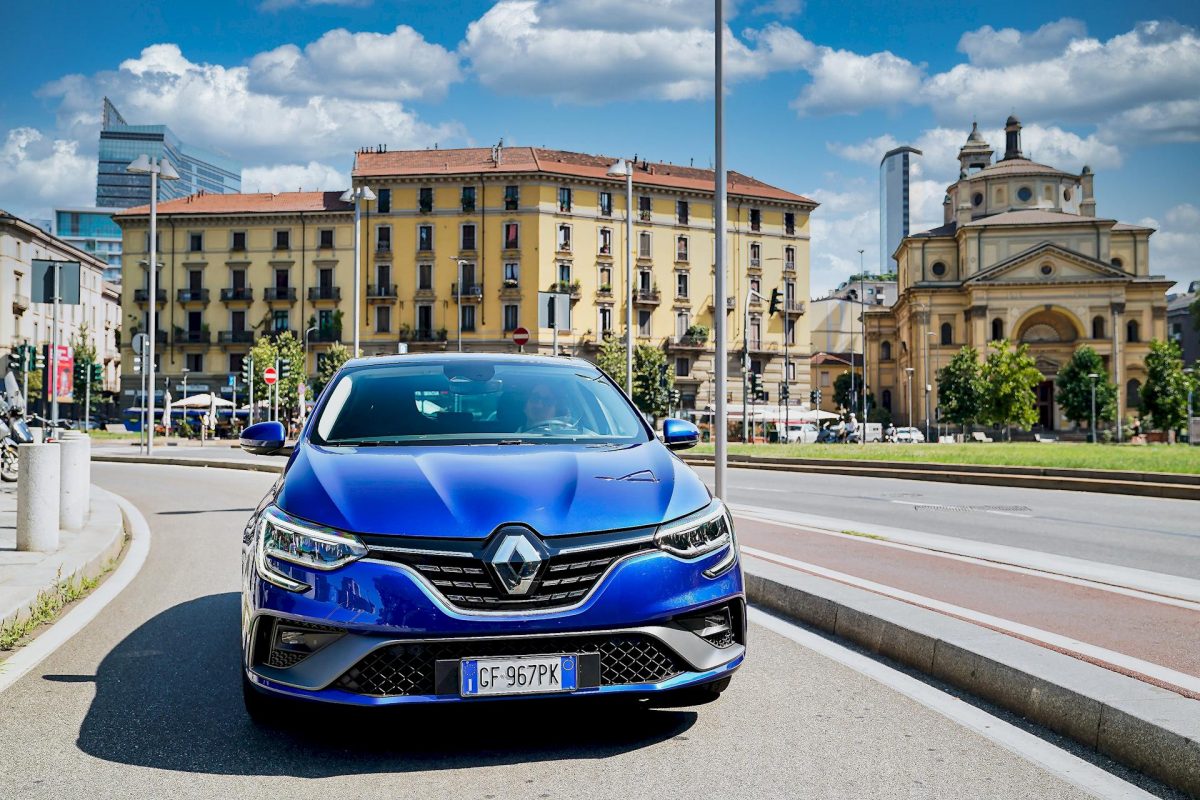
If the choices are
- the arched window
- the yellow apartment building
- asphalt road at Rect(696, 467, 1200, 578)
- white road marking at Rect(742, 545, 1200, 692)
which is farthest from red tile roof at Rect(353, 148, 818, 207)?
white road marking at Rect(742, 545, 1200, 692)

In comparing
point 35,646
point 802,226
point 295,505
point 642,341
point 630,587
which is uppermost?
point 802,226

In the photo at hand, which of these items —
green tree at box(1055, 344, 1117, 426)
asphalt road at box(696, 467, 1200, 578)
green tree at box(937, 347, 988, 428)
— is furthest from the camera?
green tree at box(1055, 344, 1117, 426)

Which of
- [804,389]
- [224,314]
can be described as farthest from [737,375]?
[224,314]

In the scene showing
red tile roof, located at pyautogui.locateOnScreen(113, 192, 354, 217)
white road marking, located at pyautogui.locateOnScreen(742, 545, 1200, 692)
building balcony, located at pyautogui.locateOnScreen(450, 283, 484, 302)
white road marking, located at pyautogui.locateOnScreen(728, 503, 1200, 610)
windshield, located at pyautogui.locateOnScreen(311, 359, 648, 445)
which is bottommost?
white road marking, located at pyautogui.locateOnScreen(728, 503, 1200, 610)

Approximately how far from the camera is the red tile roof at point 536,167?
266 feet

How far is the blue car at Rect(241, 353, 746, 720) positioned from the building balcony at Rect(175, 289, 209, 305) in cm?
8529

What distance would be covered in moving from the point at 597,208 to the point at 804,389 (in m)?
21.2

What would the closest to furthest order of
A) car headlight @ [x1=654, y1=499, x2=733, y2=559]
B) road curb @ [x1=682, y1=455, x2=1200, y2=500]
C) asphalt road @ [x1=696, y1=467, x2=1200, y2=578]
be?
car headlight @ [x1=654, y1=499, x2=733, y2=559] → asphalt road @ [x1=696, y1=467, x2=1200, y2=578] → road curb @ [x1=682, y1=455, x2=1200, y2=500]

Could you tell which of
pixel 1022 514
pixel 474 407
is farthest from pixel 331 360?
pixel 474 407

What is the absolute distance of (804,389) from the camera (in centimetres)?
8681

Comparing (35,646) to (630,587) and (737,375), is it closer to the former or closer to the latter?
(630,587)

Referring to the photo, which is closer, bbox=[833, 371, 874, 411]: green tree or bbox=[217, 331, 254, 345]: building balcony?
bbox=[217, 331, 254, 345]: building balcony

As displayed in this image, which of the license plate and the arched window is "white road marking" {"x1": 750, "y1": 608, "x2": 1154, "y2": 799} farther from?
the arched window

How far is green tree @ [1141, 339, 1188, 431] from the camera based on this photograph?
88.9 m
